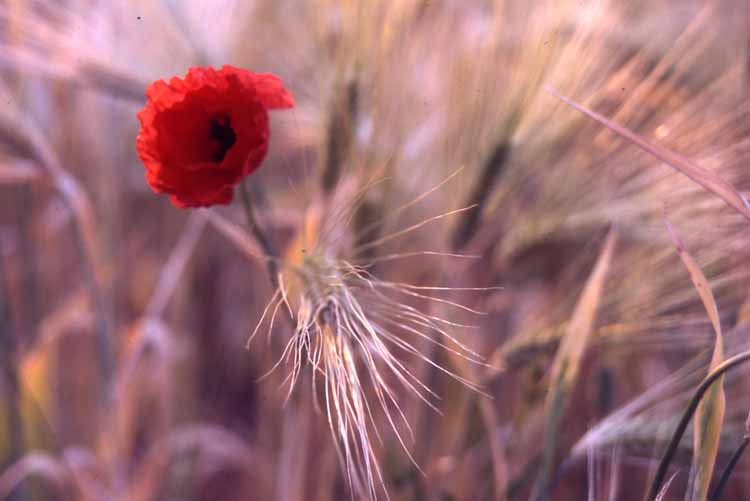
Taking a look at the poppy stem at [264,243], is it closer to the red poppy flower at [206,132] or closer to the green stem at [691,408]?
the red poppy flower at [206,132]

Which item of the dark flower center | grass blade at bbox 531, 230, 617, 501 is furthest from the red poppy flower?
grass blade at bbox 531, 230, 617, 501

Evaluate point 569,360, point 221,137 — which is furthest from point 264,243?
point 569,360

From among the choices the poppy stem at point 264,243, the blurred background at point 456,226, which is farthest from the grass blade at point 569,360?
the poppy stem at point 264,243

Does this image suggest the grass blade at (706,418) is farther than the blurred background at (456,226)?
No

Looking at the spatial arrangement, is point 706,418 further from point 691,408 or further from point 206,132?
point 206,132

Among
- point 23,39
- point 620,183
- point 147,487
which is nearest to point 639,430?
point 620,183

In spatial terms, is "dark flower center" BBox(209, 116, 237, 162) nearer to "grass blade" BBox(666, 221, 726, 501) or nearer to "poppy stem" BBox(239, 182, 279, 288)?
"poppy stem" BBox(239, 182, 279, 288)
